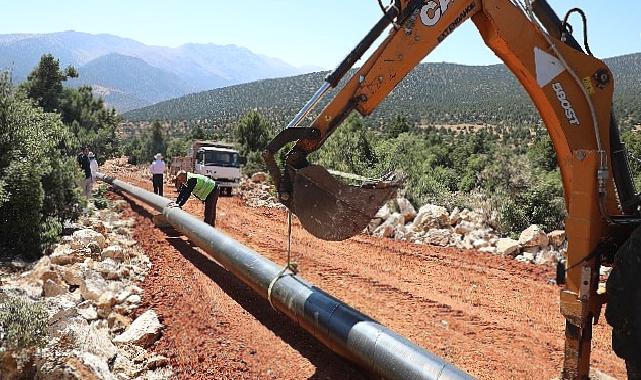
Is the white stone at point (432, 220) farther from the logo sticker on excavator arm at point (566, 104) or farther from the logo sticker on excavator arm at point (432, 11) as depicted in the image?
the logo sticker on excavator arm at point (566, 104)

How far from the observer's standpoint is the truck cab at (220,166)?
69.9 ft

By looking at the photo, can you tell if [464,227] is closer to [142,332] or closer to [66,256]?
[142,332]

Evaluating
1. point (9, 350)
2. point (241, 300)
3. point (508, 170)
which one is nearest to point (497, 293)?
point (241, 300)

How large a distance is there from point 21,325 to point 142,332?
5.70ft

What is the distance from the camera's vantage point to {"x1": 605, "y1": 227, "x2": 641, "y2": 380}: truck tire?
338 centimetres

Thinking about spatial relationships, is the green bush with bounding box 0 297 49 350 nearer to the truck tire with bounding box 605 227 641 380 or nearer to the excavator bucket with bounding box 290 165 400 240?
the excavator bucket with bounding box 290 165 400 240

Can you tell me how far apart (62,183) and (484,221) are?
8790mm

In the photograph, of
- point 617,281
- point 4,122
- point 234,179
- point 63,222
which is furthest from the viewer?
point 234,179

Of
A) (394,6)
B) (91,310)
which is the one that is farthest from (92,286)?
(394,6)

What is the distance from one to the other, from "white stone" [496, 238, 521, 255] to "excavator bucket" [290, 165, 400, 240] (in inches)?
208

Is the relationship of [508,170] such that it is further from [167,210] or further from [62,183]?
[62,183]

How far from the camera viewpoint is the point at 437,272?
849cm

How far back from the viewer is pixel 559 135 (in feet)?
13.5

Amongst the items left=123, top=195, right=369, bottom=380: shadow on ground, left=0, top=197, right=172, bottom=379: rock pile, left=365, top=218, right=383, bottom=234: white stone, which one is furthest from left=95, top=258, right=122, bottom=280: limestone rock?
left=365, top=218, right=383, bottom=234: white stone
